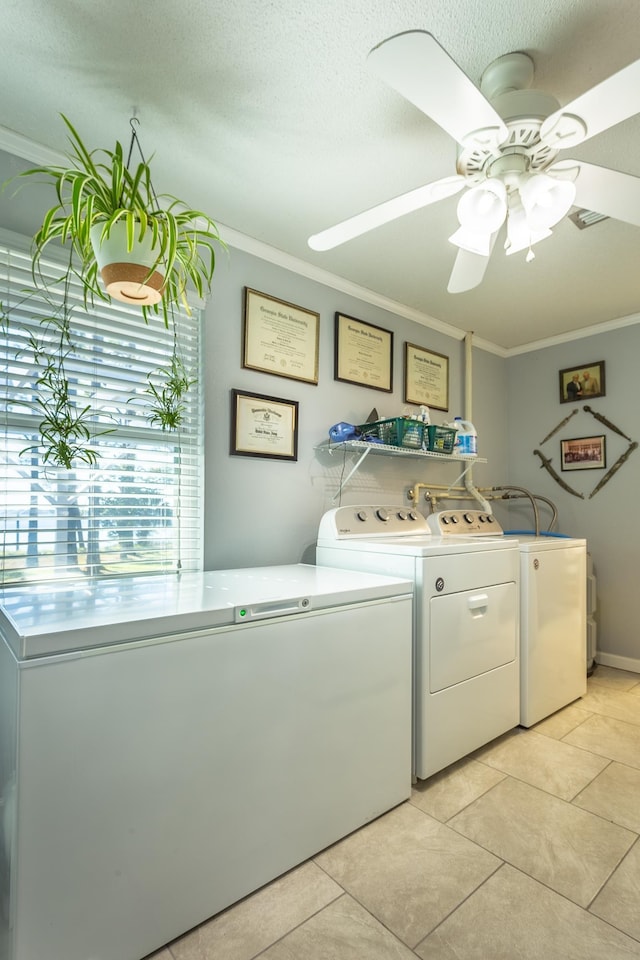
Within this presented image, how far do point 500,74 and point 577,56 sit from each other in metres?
0.21

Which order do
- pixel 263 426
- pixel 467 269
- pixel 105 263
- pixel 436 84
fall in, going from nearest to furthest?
pixel 436 84 < pixel 105 263 < pixel 467 269 < pixel 263 426

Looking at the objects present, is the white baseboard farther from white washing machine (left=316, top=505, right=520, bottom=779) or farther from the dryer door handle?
the dryer door handle

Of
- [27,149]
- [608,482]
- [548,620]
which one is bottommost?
[548,620]

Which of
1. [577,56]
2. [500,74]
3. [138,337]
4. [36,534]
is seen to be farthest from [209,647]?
[577,56]

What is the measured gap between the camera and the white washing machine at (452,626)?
183 centimetres

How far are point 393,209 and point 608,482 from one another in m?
2.62

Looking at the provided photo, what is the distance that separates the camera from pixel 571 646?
2.59 meters

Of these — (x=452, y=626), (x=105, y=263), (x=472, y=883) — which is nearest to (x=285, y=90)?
(x=105, y=263)

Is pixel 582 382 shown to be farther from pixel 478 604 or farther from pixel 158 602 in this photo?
pixel 158 602

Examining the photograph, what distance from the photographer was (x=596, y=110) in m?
1.08

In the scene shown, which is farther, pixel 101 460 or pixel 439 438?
pixel 439 438

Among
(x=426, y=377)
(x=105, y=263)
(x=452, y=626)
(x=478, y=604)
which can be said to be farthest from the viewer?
(x=426, y=377)

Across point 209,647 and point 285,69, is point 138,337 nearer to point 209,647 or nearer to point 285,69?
point 285,69

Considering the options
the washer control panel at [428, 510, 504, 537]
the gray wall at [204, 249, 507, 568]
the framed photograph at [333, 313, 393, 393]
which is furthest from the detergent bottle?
the framed photograph at [333, 313, 393, 393]
